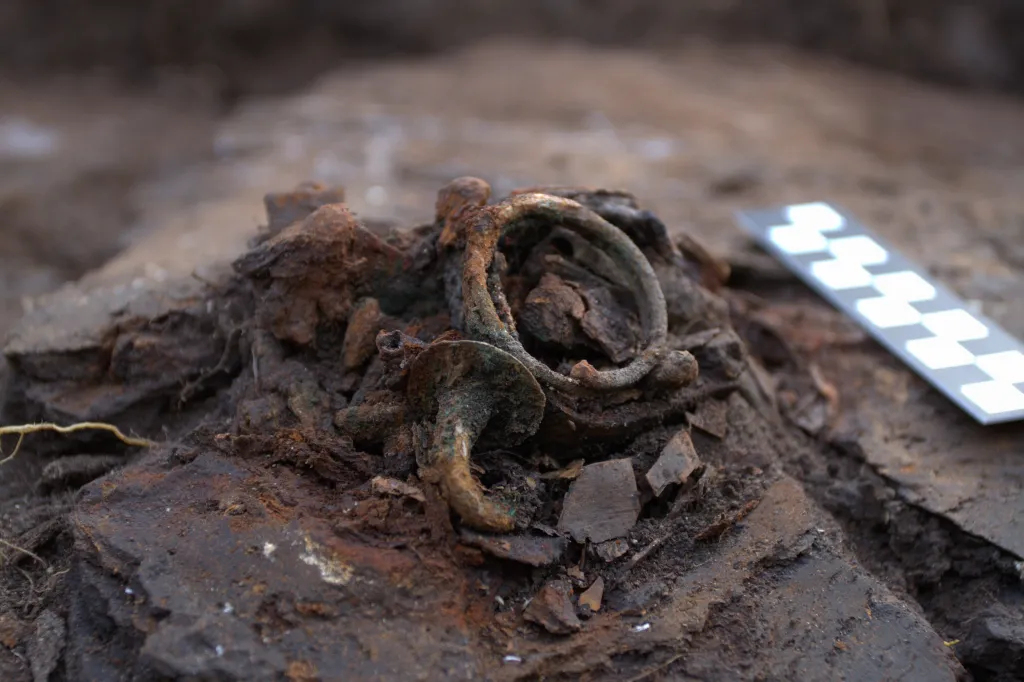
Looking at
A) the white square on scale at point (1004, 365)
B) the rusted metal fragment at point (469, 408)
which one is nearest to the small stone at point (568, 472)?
the rusted metal fragment at point (469, 408)

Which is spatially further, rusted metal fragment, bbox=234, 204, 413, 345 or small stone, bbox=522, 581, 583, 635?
rusted metal fragment, bbox=234, 204, 413, 345

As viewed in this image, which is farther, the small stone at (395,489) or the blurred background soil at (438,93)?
the blurred background soil at (438,93)

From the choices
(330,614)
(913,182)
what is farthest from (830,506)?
(913,182)

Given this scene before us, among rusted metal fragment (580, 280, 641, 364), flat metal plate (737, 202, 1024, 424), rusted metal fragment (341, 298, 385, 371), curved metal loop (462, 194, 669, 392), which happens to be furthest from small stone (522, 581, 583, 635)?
flat metal plate (737, 202, 1024, 424)

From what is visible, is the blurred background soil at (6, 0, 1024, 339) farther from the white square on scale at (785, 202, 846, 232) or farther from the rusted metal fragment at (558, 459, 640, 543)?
the rusted metal fragment at (558, 459, 640, 543)

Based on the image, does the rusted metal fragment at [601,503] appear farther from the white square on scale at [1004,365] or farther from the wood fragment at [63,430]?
the white square on scale at [1004,365]

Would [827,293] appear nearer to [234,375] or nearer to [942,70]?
[234,375]
